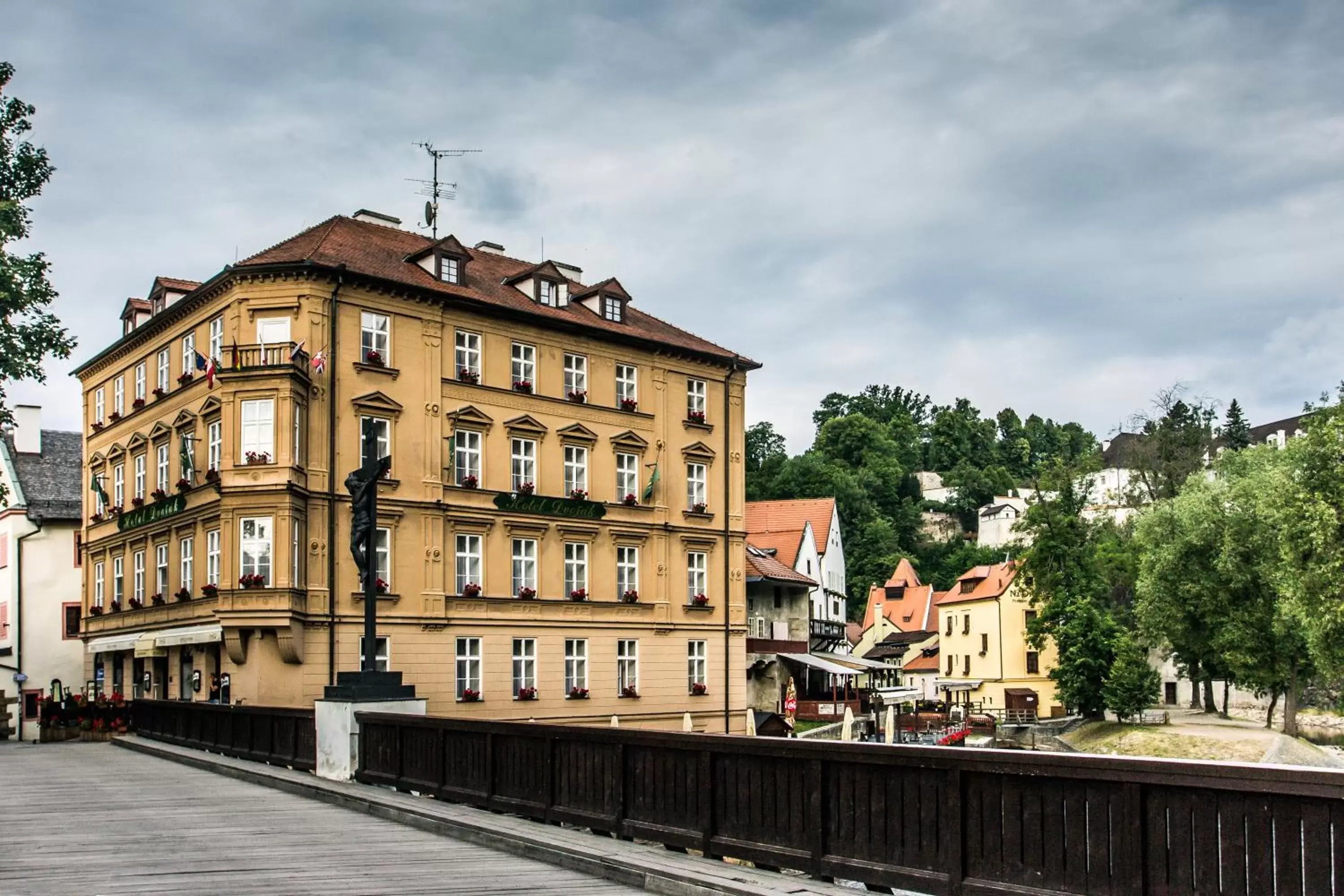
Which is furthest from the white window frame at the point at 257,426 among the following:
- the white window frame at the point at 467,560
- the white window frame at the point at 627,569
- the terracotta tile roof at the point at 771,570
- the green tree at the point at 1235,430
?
the green tree at the point at 1235,430

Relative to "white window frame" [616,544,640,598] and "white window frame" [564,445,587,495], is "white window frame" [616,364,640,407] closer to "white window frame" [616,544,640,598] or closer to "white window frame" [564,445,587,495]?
"white window frame" [564,445,587,495]

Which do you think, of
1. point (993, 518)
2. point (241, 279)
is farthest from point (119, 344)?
point (993, 518)

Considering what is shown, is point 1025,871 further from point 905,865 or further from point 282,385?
point 282,385

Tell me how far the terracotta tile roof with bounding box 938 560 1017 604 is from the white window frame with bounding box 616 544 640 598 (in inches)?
1799

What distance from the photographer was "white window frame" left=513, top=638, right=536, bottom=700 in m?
44.2

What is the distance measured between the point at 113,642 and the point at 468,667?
13056mm

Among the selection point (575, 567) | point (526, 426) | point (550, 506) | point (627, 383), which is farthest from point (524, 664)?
point (627, 383)

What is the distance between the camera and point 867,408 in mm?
193000

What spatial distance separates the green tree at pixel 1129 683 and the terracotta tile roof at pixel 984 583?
18.0 meters

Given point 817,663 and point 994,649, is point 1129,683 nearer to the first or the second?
point 817,663

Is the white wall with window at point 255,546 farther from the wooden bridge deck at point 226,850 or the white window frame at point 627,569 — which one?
the wooden bridge deck at point 226,850

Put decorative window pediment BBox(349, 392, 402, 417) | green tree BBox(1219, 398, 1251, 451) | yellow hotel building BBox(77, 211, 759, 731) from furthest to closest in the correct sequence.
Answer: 1. green tree BBox(1219, 398, 1251, 451)
2. decorative window pediment BBox(349, 392, 402, 417)
3. yellow hotel building BBox(77, 211, 759, 731)

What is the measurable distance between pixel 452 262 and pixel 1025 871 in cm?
3731

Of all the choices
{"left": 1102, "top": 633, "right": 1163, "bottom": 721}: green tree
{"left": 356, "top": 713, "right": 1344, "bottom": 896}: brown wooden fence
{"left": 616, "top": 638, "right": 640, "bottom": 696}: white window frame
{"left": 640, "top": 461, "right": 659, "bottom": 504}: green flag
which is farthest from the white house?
{"left": 1102, "top": 633, "right": 1163, "bottom": 721}: green tree
